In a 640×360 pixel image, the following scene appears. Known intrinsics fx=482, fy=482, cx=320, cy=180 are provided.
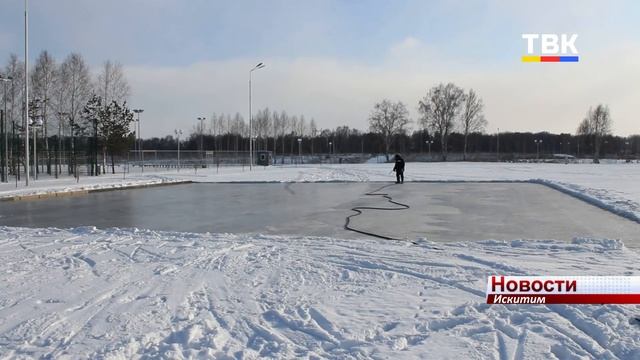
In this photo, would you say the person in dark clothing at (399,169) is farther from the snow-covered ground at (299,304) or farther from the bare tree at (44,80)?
the bare tree at (44,80)

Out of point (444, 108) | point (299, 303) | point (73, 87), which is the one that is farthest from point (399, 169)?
point (444, 108)

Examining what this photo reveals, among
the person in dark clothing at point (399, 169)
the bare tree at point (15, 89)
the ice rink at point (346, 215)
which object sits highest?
the bare tree at point (15, 89)

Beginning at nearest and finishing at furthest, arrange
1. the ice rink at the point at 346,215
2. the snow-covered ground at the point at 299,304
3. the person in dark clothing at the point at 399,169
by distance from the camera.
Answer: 1. the snow-covered ground at the point at 299,304
2. the ice rink at the point at 346,215
3. the person in dark clothing at the point at 399,169

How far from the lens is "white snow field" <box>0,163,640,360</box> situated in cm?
420

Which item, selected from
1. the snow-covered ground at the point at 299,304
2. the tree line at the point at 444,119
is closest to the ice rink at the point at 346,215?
the snow-covered ground at the point at 299,304

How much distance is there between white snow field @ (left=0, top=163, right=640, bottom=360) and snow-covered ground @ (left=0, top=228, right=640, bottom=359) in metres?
0.02

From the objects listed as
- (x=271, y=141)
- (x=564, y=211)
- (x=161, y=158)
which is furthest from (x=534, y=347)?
(x=271, y=141)

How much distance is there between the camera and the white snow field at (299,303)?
4195 millimetres

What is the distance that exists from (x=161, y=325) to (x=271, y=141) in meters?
117

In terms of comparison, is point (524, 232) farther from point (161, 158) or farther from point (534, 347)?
point (161, 158)

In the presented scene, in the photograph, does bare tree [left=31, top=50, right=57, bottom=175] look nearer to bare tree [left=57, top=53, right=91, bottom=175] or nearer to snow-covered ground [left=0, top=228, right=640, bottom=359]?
bare tree [left=57, top=53, right=91, bottom=175]

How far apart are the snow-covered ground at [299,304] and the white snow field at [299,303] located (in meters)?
0.02

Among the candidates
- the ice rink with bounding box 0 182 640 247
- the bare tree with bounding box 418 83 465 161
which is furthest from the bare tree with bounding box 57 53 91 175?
the bare tree with bounding box 418 83 465 161

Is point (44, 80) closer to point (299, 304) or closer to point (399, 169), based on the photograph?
point (399, 169)
